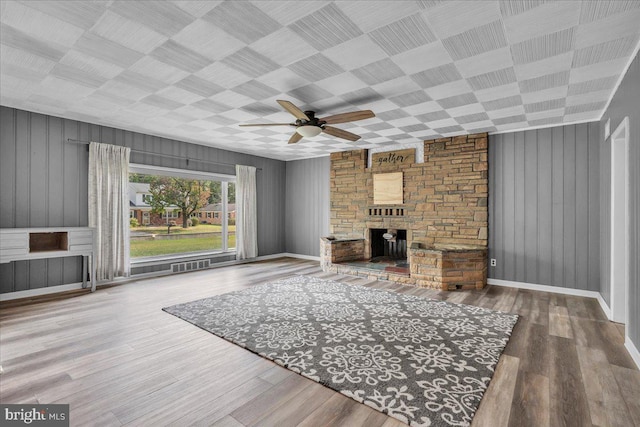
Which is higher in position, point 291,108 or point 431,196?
point 291,108

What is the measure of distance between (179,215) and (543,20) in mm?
6094

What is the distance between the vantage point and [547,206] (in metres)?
4.73

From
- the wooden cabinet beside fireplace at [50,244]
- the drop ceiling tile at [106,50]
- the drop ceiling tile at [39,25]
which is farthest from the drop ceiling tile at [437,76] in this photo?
the wooden cabinet beside fireplace at [50,244]

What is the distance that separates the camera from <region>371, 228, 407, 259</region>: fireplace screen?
20.9 feet

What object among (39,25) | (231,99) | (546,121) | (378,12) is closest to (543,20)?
(378,12)

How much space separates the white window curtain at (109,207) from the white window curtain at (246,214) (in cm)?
224

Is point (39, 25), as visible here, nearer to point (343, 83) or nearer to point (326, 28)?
point (326, 28)

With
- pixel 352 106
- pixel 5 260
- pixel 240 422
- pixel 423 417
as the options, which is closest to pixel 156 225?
pixel 5 260

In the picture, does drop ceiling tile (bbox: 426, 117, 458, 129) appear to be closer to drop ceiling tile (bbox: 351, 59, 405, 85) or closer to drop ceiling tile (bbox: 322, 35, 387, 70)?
drop ceiling tile (bbox: 351, 59, 405, 85)

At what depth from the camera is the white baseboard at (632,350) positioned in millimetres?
2357

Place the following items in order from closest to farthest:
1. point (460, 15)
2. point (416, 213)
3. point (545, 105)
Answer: point (460, 15) < point (545, 105) < point (416, 213)

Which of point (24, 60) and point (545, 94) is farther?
point (545, 94)

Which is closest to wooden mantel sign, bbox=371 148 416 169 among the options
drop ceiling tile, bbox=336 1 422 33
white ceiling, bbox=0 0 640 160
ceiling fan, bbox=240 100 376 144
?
white ceiling, bbox=0 0 640 160

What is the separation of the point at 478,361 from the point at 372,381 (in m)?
0.94
